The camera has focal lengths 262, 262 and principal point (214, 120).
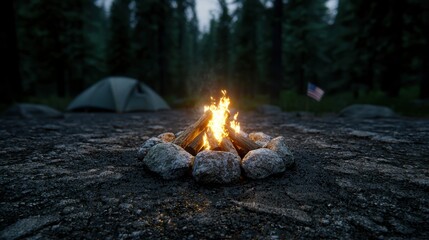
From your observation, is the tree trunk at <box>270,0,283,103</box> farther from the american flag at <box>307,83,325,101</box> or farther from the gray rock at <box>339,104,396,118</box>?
the gray rock at <box>339,104,396,118</box>

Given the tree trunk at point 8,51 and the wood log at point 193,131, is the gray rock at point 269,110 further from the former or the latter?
the tree trunk at point 8,51

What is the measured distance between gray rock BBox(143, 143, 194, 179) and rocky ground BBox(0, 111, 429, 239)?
103 millimetres

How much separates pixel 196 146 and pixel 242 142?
0.63 metres

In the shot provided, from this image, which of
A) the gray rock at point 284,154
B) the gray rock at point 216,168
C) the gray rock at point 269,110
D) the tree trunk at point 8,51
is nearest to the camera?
the gray rock at point 216,168

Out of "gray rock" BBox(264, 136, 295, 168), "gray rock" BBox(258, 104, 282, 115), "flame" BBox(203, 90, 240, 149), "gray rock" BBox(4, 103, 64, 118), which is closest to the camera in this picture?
"gray rock" BBox(264, 136, 295, 168)

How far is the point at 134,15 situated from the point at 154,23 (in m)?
2.97

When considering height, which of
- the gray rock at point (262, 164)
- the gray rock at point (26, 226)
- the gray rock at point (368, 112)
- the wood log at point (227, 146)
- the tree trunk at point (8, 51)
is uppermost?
the tree trunk at point (8, 51)

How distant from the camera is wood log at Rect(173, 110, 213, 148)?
3.58 m

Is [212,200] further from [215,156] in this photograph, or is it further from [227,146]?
[227,146]

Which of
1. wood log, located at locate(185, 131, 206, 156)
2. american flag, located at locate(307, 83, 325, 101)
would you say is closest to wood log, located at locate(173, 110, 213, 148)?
wood log, located at locate(185, 131, 206, 156)

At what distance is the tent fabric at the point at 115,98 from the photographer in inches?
466

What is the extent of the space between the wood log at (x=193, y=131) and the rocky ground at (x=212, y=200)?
62cm

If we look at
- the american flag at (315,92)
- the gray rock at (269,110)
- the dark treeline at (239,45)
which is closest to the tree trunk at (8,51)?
the dark treeline at (239,45)

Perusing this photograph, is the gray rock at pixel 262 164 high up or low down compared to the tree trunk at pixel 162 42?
down
